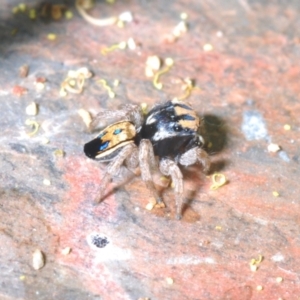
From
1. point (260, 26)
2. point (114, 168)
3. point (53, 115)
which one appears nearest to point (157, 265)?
point (114, 168)

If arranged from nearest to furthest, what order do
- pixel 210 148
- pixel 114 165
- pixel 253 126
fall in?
pixel 114 165
pixel 210 148
pixel 253 126

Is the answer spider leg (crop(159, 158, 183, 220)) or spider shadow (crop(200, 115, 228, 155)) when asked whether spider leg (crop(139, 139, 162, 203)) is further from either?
spider shadow (crop(200, 115, 228, 155))

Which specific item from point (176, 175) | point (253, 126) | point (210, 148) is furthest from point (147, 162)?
point (253, 126)

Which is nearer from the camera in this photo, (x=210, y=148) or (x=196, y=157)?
(x=196, y=157)

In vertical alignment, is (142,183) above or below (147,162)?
below

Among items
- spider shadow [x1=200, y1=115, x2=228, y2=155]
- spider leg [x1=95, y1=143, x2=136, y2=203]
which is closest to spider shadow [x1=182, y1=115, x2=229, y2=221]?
spider shadow [x1=200, y1=115, x2=228, y2=155]

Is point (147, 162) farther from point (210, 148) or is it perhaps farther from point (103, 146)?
point (210, 148)

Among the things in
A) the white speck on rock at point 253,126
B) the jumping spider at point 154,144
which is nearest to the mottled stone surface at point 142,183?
the white speck on rock at point 253,126
